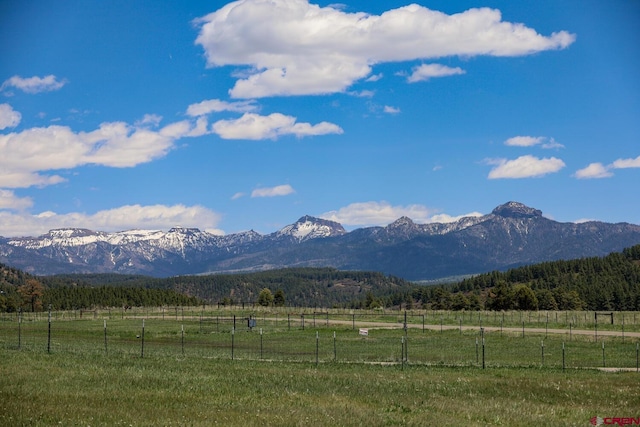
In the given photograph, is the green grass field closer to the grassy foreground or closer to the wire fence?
the grassy foreground

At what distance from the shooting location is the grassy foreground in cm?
1959

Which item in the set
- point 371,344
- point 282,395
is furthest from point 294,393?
point 371,344

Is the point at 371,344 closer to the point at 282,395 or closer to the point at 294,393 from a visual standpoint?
the point at 294,393

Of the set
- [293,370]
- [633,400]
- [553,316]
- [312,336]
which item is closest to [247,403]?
[293,370]

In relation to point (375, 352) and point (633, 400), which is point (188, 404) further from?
point (375, 352)

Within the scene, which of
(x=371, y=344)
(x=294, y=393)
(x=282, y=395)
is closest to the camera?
(x=282, y=395)

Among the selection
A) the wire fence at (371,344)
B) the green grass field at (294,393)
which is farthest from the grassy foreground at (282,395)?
the wire fence at (371,344)

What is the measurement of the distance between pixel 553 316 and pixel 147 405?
3639 inches

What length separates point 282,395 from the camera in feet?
79.7

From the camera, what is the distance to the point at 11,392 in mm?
21828

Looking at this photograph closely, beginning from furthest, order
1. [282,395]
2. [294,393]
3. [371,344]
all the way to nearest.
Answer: [371,344] < [294,393] < [282,395]

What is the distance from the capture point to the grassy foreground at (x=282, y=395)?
64.3 feet

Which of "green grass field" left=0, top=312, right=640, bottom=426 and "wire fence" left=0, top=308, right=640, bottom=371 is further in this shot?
"wire fence" left=0, top=308, right=640, bottom=371

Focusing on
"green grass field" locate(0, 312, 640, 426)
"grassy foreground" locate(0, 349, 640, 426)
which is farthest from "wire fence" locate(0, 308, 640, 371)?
"grassy foreground" locate(0, 349, 640, 426)
